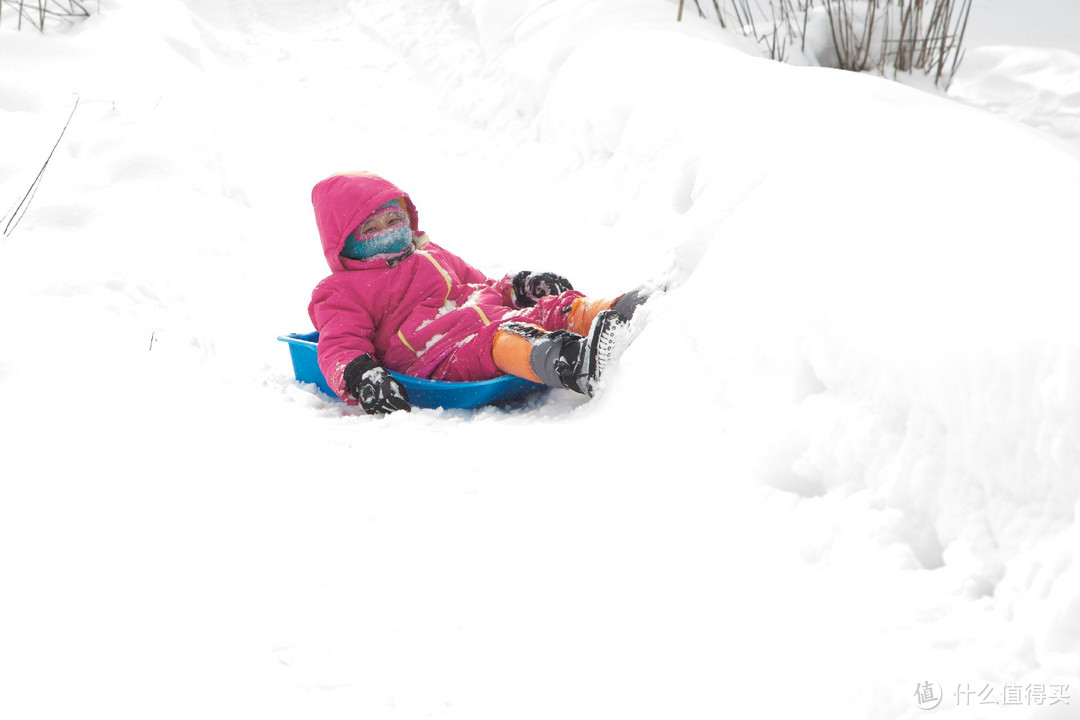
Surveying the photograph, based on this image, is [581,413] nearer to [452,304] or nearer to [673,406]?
[673,406]

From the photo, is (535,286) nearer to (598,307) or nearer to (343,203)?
(598,307)

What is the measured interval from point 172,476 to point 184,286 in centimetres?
157

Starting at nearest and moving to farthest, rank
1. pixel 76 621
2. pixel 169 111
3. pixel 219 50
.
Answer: pixel 76 621 → pixel 169 111 → pixel 219 50

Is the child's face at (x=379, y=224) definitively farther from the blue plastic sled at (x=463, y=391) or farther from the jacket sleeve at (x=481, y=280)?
the blue plastic sled at (x=463, y=391)

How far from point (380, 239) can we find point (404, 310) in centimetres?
24

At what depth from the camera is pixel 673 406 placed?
5.11 feet

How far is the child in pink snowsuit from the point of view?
7.26 ft

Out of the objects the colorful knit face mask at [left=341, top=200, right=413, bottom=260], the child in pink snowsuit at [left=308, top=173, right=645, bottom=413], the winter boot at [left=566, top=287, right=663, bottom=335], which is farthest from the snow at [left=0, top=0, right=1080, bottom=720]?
the colorful knit face mask at [left=341, top=200, right=413, bottom=260]

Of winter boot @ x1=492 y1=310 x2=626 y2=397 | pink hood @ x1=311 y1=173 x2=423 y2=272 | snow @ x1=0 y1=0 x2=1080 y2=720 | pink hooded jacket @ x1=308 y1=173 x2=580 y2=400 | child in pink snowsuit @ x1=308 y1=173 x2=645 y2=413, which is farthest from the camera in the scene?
pink hood @ x1=311 y1=173 x2=423 y2=272

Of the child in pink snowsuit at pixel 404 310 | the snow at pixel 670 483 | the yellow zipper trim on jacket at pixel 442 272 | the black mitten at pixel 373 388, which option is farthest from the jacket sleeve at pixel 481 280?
the black mitten at pixel 373 388

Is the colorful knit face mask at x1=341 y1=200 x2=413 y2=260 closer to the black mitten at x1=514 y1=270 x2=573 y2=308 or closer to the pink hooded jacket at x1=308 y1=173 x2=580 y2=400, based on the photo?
the pink hooded jacket at x1=308 y1=173 x2=580 y2=400

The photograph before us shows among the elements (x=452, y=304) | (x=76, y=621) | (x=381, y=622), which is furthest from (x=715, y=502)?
(x=452, y=304)

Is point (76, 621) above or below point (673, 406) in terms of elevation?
below

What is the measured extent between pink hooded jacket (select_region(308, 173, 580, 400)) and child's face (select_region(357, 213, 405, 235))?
39mm
